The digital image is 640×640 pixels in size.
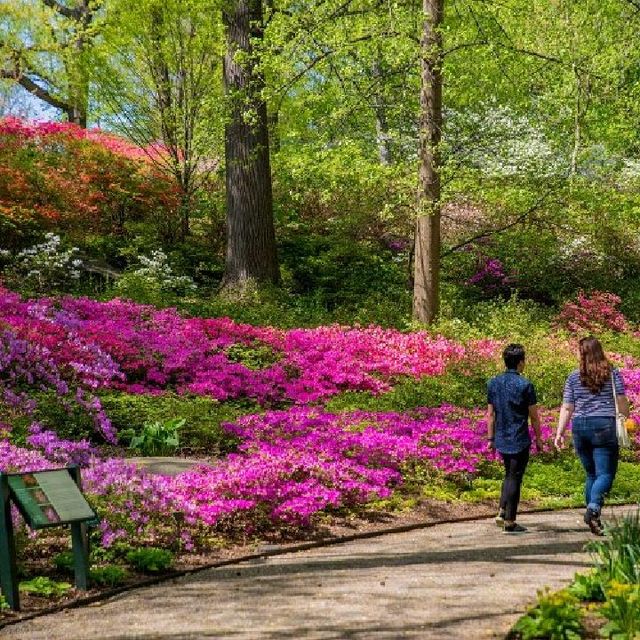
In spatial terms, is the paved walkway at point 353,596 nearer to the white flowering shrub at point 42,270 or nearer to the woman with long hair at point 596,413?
the woman with long hair at point 596,413

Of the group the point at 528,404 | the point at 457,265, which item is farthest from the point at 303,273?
the point at 528,404

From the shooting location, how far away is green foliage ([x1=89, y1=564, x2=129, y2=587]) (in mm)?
5887

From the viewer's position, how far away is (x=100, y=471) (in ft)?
23.8

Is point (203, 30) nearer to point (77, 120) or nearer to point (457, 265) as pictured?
point (457, 265)

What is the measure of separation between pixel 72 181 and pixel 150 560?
1575cm

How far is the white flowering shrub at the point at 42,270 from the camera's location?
1706 centimetres

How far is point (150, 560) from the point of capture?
20.4 ft

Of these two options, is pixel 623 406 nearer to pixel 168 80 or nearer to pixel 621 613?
pixel 621 613

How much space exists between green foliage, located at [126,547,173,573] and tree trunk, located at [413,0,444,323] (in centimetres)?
1054

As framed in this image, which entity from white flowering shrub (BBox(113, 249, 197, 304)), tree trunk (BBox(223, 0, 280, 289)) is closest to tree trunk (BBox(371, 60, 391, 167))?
tree trunk (BBox(223, 0, 280, 289))

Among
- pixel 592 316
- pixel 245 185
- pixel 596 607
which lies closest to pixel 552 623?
pixel 596 607

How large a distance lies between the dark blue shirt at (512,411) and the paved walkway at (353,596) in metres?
0.78

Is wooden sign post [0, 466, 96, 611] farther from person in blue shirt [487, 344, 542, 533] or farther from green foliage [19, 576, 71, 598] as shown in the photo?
person in blue shirt [487, 344, 542, 533]

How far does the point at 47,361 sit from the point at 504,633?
815cm
